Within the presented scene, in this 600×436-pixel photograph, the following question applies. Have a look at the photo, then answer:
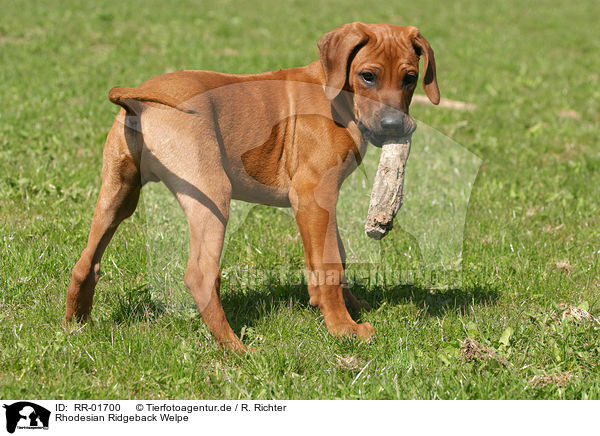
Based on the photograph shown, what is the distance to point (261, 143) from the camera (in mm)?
4043

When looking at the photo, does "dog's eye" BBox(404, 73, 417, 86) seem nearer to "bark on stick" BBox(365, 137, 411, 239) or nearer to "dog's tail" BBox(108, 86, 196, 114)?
"bark on stick" BBox(365, 137, 411, 239)

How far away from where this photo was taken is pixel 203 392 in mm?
3564

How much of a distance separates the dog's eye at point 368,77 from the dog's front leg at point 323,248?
24.7 inches

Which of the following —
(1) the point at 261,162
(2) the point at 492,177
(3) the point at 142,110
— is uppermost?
(3) the point at 142,110

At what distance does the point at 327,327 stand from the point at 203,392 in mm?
927

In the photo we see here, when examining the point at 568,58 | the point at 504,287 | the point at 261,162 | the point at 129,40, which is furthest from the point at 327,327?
the point at 568,58

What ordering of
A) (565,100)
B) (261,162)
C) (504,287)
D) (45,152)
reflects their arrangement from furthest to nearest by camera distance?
(565,100) < (45,152) < (504,287) < (261,162)

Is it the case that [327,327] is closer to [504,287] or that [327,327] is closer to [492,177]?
[504,287]

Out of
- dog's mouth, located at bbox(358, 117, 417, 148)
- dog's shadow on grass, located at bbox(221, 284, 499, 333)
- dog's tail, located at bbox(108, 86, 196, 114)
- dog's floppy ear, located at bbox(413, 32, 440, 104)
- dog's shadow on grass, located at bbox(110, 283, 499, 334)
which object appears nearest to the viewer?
dog's tail, located at bbox(108, 86, 196, 114)

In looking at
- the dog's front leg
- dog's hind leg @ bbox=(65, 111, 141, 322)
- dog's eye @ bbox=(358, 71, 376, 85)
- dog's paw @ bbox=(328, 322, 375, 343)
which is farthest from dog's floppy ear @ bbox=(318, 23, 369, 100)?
dog's paw @ bbox=(328, 322, 375, 343)

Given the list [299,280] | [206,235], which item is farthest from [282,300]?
Answer: [206,235]

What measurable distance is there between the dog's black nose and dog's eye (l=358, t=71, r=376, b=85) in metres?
0.26

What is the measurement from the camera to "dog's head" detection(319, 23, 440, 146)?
3764mm

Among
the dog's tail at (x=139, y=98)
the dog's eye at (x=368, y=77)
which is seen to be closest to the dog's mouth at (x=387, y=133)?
the dog's eye at (x=368, y=77)
